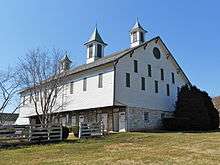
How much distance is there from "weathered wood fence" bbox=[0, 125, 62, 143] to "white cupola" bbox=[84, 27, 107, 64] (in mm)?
20089

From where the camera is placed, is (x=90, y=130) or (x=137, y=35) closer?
(x=90, y=130)

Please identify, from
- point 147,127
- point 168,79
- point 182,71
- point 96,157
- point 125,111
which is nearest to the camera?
point 96,157

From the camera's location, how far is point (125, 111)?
3316 cm

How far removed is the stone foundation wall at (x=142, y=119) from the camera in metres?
33.3

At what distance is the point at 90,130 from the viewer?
1073 inches

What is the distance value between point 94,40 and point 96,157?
1165 inches

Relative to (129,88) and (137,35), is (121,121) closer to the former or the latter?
(129,88)

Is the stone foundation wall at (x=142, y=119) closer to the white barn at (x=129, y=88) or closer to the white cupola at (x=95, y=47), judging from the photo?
the white barn at (x=129, y=88)

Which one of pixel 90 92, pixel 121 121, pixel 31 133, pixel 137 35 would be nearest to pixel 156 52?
pixel 137 35

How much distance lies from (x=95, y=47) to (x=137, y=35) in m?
6.41

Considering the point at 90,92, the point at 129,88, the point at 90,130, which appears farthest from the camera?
the point at 90,92

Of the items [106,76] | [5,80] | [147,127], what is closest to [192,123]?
[147,127]

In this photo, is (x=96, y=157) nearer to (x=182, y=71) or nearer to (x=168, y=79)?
(x=168, y=79)

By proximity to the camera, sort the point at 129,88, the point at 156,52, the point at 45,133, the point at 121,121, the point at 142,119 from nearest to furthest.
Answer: the point at 45,133
the point at 121,121
the point at 129,88
the point at 142,119
the point at 156,52
